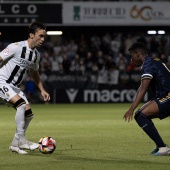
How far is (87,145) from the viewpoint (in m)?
Answer: 11.0

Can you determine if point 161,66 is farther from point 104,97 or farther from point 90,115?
point 104,97

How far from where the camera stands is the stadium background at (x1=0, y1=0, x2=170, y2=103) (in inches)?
1053

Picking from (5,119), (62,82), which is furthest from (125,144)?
(62,82)

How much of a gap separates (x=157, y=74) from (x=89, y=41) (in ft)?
71.3

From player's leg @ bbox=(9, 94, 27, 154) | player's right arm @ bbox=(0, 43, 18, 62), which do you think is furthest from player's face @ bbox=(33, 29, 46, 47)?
player's leg @ bbox=(9, 94, 27, 154)

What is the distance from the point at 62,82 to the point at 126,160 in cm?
1798

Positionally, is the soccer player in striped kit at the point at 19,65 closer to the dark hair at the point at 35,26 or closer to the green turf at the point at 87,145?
the dark hair at the point at 35,26

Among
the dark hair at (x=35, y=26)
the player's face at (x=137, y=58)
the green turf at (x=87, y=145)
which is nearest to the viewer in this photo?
the green turf at (x=87, y=145)

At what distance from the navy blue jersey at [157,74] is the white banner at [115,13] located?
20346 millimetres

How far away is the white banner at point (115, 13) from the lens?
2934 cm

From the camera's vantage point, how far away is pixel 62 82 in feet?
87.6

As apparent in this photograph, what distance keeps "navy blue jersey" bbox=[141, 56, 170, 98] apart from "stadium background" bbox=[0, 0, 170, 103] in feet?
56.9

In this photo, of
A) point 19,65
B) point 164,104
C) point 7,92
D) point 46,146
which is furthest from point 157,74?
point 7,92

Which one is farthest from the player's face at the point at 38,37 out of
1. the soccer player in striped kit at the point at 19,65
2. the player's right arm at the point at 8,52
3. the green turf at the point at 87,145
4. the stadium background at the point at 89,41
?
the stadium background at the point at 89,41
